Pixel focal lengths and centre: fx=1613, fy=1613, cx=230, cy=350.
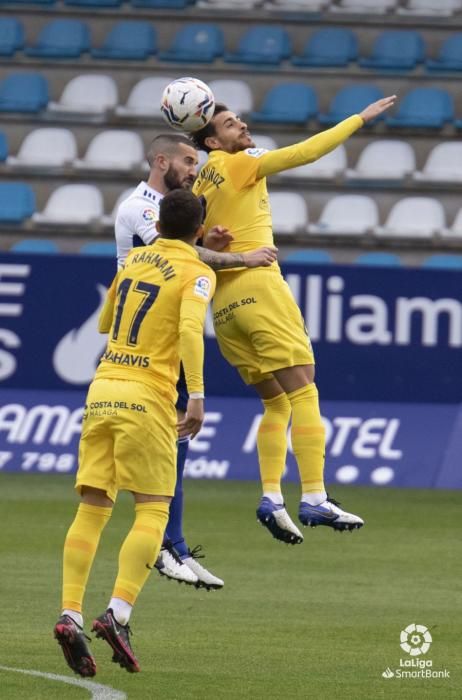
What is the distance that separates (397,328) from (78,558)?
8130 mm

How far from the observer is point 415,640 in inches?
312

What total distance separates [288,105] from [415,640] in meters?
12.5

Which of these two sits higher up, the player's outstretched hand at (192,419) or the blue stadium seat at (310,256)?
the player's outstretched hand at (192,419)

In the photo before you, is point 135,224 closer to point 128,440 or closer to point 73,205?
point 128,440

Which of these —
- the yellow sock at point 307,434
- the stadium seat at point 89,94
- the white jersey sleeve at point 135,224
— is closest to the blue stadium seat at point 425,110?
the stadium seat at point 89,94

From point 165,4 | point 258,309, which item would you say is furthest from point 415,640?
point 165,4

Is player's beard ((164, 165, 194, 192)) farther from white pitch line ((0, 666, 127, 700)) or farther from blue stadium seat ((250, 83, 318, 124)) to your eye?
blue stadium seat ((250, 83, 318, 124))

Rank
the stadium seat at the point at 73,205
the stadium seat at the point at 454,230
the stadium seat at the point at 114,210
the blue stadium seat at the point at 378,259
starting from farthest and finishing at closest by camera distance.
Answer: the stadium seat at the point at 73,205 → the stadium seat at the point at 114,210 → the stadium seat at the point at 454,230 → the blue stadium seat at the point at 378,259

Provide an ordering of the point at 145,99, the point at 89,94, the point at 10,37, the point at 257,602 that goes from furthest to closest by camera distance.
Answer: the point at 10,37
the point at 89,94
the point at 145,99
the point at 257,602

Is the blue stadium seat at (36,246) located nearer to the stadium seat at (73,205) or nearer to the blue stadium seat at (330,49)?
the stadium seat at (73,205)

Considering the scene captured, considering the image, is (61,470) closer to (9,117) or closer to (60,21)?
(9,117)

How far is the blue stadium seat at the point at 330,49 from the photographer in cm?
2017

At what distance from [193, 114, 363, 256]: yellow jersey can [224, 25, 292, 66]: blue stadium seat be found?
11.8 m

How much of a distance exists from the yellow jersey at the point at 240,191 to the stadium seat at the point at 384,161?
10.3m
